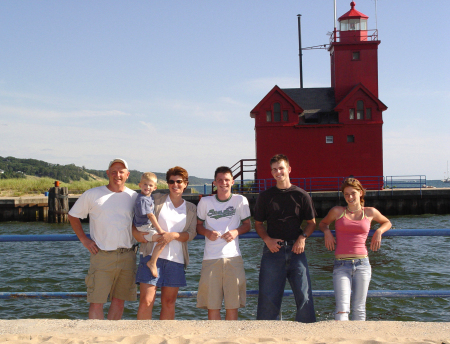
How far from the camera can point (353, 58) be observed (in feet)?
92.3

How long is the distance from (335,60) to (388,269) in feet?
63.7

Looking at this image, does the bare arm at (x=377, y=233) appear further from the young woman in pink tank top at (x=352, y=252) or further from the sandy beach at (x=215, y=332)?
the sandy beach at (x=215, y=332)

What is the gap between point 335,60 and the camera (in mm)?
28219

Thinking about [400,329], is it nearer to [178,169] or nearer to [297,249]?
[297,249]

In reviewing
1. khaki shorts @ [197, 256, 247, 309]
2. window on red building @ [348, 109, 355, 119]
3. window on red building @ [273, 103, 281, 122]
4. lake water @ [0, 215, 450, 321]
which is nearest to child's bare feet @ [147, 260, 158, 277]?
khaki shorts @ [197, 256, 247, 309]

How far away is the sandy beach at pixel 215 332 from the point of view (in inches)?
123

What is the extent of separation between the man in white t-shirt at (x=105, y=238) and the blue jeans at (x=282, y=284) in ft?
4.37

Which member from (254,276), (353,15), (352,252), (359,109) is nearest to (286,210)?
(352,252)

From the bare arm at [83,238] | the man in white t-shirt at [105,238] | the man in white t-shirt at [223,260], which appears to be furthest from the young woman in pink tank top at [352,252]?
the bare arm at [83,238]

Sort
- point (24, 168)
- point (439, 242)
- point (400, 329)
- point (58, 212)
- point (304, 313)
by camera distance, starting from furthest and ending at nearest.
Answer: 1. point (24, 168)
2. point (58, 212)
3. point (439, 242)
4. point (304, 313)
5. point (400, 329)

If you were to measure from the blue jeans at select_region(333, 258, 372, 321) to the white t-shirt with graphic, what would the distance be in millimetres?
988

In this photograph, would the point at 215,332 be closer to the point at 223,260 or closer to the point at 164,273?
the point at 223,260

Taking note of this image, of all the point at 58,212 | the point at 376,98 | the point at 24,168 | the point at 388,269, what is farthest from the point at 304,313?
the point at 24,168

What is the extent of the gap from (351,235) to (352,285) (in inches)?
18.6
